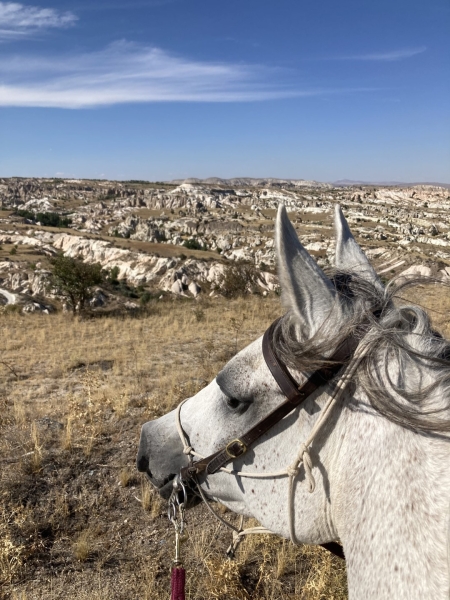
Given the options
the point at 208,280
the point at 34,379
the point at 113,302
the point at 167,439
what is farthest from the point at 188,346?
the point at 208,280

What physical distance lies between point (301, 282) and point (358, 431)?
50cm

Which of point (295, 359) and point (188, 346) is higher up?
point (295, 359)

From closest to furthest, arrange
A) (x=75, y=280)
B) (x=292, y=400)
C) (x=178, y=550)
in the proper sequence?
(x=292, y=400), (x=178, y=550), (x=75, y=280)

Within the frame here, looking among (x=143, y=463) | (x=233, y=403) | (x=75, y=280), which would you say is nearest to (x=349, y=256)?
(x=233, y=403)

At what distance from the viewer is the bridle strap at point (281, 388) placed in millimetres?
1329

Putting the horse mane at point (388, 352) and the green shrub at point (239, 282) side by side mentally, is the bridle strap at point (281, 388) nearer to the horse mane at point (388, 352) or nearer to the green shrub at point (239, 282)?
the horse mane at point (388, 352)

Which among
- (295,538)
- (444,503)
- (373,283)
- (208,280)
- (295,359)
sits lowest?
(208,280)

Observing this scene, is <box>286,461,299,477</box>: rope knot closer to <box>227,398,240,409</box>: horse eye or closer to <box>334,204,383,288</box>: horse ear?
<box>227,398,240,409</box>: horse eye

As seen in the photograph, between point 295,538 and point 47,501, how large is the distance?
3.63 m

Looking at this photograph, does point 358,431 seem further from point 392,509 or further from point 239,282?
point 239,282

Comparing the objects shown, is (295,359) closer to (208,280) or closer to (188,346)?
(188,346)

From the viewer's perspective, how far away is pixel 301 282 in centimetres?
131

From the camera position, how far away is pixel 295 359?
1378mm

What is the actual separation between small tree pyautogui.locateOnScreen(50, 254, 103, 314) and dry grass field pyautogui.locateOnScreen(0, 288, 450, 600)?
32.4ft
